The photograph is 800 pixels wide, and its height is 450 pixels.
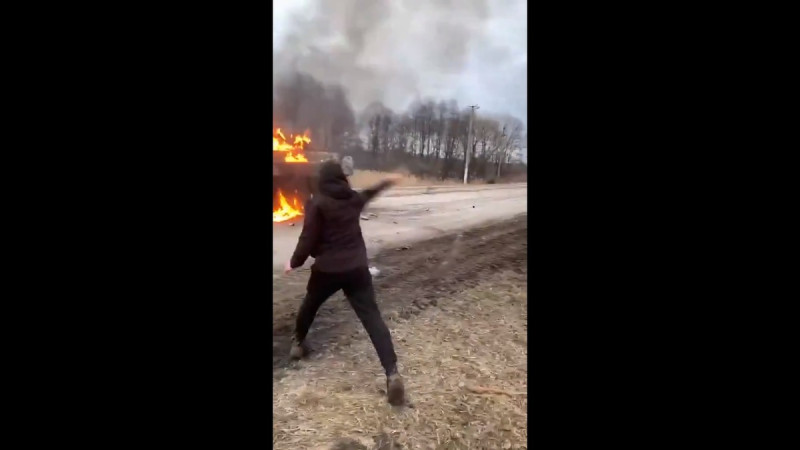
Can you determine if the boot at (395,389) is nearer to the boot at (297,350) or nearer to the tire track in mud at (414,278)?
the tire track in mud at (414,278)

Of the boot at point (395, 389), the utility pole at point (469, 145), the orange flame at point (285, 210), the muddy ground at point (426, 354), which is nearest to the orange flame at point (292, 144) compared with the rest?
the orange flame at point (285, 210)

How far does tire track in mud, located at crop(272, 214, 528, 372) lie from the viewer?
1.93 m

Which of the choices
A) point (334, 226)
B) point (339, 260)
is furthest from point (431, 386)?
Result: point (334, 226)

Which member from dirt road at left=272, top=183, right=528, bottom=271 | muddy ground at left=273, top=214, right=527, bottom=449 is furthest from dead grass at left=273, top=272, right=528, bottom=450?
dirt road at left=272, top=183, right=528, bottom=271

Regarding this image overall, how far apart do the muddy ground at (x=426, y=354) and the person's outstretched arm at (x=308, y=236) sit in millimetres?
52

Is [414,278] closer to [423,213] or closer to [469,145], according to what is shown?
[423,213]

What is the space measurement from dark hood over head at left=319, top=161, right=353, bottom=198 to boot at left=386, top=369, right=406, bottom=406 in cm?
63

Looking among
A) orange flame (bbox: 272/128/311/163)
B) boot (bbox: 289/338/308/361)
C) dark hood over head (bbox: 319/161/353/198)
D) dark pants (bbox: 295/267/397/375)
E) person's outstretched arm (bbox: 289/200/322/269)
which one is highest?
orange flame (bbox: 272/128/311/163)

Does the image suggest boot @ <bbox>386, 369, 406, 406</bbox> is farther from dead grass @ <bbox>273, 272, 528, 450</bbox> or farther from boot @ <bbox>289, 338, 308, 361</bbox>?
boot @ <bbox>289, 338, 308, 361</bbox>

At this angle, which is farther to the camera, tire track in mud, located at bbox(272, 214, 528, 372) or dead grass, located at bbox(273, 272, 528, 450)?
tire track in mud, located at bbox(272, 214, 528, 372)

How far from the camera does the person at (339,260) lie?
1863mm

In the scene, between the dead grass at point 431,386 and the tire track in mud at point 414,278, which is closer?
the dead grass at point 431,386
